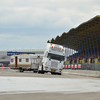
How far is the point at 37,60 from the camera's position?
143ft

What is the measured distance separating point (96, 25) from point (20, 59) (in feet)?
65.0

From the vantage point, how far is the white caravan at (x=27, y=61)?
4375cm

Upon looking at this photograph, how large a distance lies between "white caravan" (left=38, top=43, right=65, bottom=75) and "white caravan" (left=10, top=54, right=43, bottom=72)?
7206 mm

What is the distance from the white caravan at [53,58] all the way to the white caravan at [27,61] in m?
7.21

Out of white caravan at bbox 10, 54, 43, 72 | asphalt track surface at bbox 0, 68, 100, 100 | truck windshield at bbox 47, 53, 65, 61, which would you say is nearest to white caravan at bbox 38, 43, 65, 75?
truck windshield at bbox 47, 53, 65, 61

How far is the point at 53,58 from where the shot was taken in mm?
35375

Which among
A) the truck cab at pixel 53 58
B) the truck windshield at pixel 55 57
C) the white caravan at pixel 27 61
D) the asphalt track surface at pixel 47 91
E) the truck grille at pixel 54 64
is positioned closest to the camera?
the asphalt track surface at pixel 47 91

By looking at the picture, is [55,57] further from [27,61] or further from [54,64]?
[27,61]

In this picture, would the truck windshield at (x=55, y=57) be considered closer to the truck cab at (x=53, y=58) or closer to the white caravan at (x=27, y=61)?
the truck cab at (x=53, y=58)

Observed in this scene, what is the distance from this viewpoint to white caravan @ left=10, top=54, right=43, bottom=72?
43.8m

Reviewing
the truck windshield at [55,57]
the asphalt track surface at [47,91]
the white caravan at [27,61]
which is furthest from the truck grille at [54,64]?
the asphalt track surface at [47,91]

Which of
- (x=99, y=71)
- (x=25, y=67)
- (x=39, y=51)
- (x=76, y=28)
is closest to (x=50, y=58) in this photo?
(x=99, y=71)

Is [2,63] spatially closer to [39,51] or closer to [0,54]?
[0,54]

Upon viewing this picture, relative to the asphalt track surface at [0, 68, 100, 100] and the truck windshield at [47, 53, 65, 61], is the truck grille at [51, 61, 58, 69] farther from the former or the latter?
the asphalt track surface at [0, 68, 100, 100]
